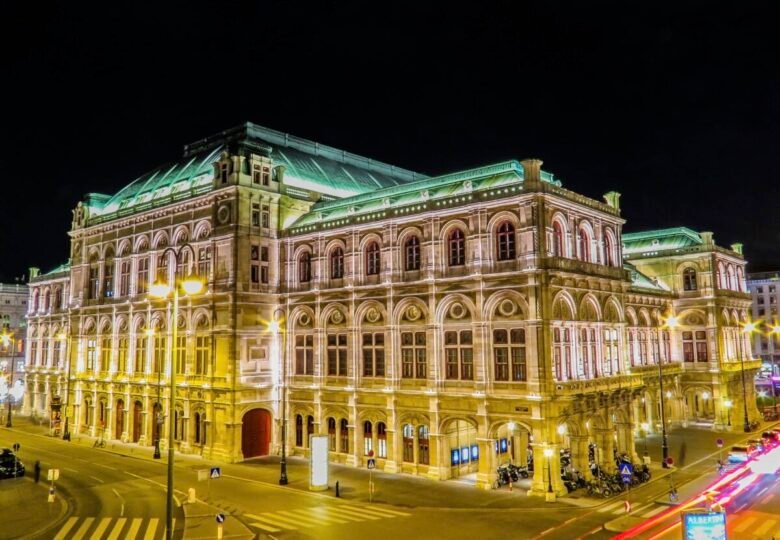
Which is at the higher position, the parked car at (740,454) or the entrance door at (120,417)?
the entrance door at (120,417)

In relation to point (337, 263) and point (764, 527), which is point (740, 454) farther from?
point (337, 263)

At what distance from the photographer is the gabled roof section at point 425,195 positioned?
4328 centimetres

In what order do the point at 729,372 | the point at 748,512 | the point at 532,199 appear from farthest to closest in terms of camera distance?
1. the point at 729,372
2. the point at 532,199
3. the point at 748,512

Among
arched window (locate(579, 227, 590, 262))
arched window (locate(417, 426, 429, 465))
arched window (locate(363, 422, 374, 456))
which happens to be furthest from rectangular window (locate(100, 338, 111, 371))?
arched window (locate(579, 227, 590, 262))

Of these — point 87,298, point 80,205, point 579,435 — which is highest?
point 80,205

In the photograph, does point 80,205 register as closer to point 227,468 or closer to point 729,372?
point 227,468

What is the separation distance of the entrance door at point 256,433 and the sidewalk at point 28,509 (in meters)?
14.5

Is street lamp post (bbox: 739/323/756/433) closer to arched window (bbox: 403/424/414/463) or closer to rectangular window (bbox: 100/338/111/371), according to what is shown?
arched window (bbox: 403/424/414/463)

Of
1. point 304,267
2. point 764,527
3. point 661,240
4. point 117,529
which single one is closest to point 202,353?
point 304,267

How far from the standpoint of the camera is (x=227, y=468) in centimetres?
4691

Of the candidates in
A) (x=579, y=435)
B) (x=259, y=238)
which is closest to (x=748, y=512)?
(x=579, y=435)

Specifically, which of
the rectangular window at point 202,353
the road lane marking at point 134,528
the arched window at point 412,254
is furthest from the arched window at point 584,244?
the road lane marking at point 134,528

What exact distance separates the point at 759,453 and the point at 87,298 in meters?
64.9

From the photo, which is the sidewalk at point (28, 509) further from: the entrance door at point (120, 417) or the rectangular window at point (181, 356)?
the entrance door at point (120, 417)
